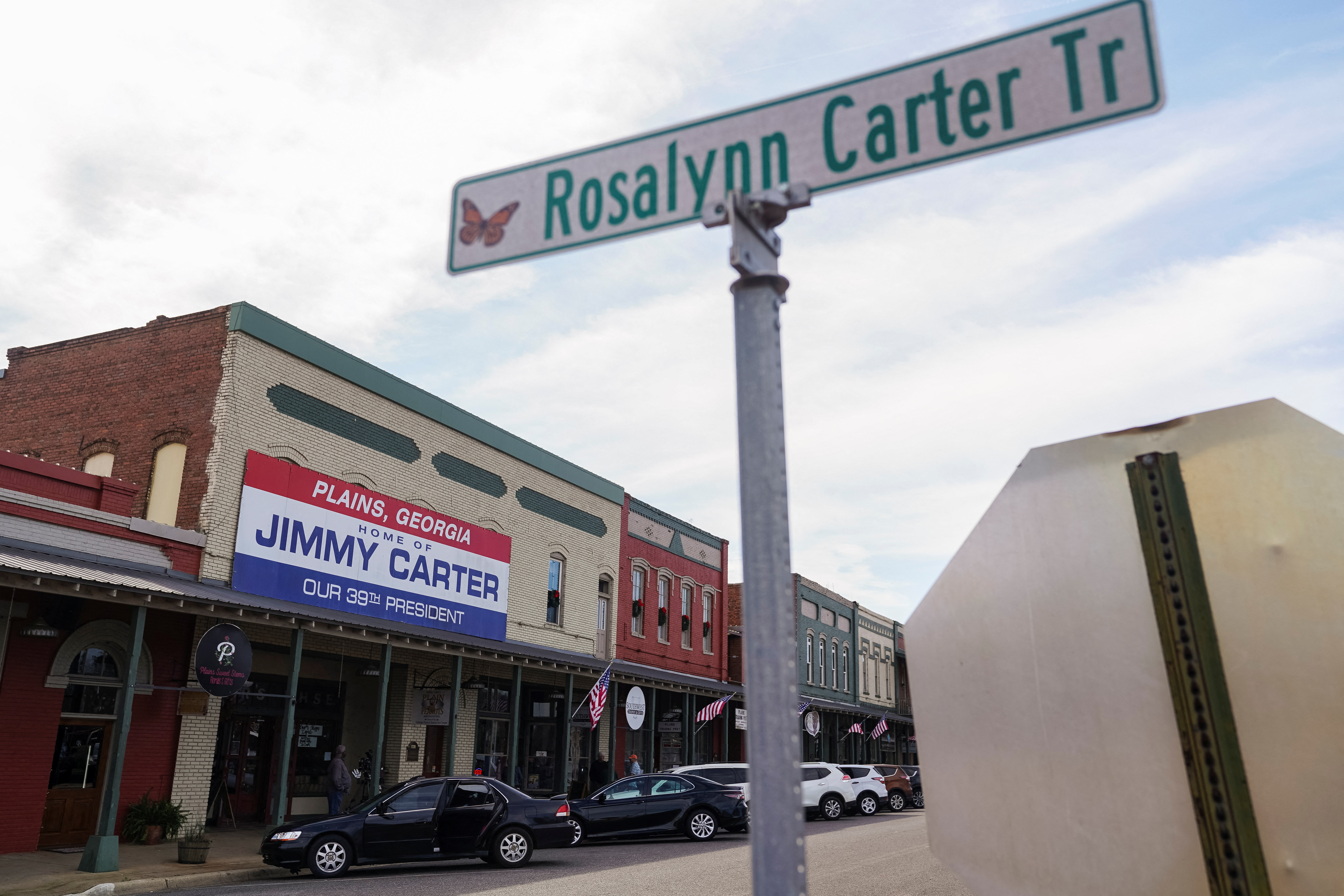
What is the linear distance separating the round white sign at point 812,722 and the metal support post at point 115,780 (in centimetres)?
2559

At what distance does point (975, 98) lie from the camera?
2.61 metres

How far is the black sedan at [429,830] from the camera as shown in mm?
13578

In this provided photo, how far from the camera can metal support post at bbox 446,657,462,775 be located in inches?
786

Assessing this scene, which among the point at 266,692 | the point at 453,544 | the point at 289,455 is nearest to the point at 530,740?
the point at 453,544

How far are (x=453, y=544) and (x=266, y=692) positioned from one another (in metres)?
5.24

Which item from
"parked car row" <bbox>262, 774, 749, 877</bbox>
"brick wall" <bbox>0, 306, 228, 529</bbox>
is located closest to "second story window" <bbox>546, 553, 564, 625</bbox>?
"parked car row" <bbox>262, 774, 749, 877</bbox>

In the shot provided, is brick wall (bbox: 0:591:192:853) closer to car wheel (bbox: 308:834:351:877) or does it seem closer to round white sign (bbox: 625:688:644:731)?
car wheel (bbox: 308:834:351:877)

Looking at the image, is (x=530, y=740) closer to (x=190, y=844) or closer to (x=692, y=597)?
(x=692, y=597)

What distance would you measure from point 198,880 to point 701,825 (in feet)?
31.4

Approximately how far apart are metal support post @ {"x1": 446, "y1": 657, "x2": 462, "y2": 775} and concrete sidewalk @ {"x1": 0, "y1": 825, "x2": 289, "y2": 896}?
4342 mm

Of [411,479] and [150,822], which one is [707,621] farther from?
[150,822]

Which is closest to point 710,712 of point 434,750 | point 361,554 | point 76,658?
point 434,750

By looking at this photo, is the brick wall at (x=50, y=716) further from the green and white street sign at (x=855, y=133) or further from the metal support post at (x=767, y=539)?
the metal support post at (x=767, y=539)

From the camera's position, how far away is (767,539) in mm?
2158
